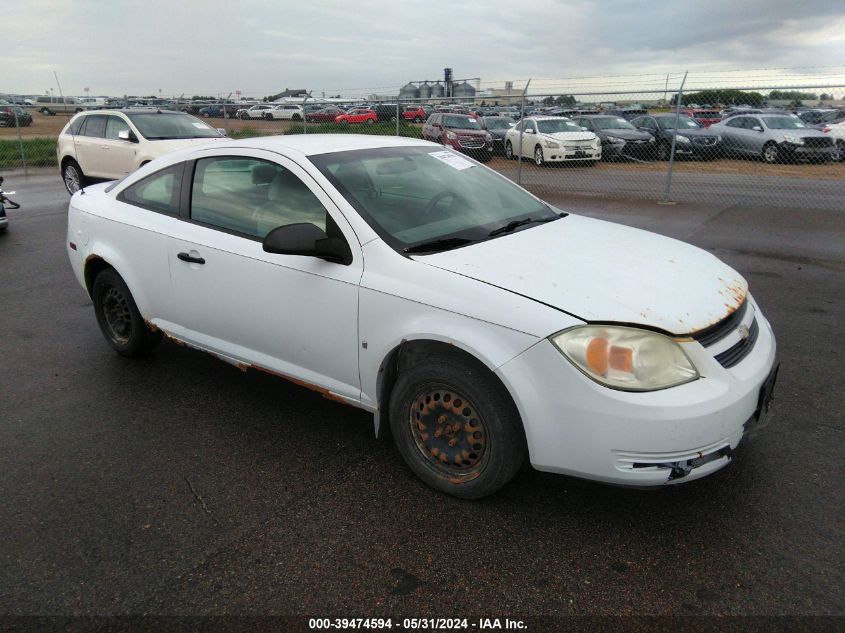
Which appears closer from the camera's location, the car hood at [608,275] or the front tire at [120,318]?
the car hood at [608,275]

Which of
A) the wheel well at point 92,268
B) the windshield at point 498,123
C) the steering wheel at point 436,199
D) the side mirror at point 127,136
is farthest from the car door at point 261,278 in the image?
the windshield at point 498,123

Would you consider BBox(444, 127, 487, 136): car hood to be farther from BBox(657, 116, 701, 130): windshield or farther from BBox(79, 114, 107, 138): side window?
BBox(79, 114, 107, 138): side window

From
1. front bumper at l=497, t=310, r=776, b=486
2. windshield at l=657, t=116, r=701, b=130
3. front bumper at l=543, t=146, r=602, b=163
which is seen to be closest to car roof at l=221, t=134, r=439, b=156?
front bumper at l=497, t=310, r=776, b=486

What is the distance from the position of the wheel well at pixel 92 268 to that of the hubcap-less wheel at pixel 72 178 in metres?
9.44

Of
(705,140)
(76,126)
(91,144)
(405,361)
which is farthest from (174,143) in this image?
(705,140)

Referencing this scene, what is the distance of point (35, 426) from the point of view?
3.81m

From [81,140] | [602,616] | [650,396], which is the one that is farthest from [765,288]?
[81,140]

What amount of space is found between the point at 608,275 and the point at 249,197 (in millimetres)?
2018

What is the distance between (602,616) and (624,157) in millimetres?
18081

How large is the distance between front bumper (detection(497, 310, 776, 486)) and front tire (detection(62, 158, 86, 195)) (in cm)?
1271

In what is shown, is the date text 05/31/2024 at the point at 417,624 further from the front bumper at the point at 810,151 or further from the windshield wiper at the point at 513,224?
the front bumper at the point at 810,151

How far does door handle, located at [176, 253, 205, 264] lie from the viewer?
12.4ft

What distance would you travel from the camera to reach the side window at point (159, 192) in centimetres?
411

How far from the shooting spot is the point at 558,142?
17406mm
